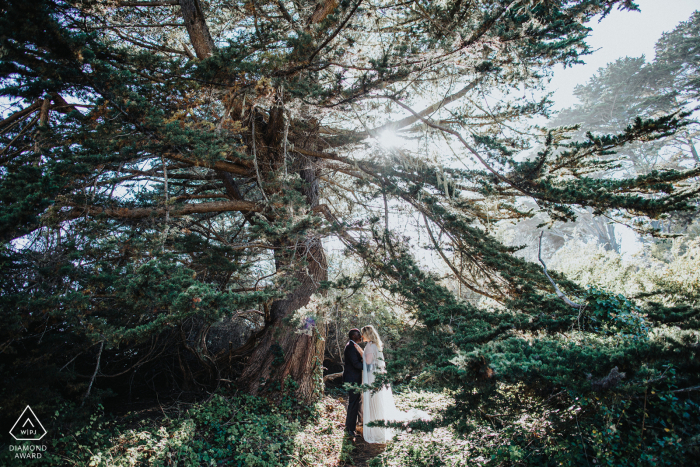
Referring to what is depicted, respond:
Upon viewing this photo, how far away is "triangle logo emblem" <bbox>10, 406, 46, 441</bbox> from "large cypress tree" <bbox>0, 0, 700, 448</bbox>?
42 cm

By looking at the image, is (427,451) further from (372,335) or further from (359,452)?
(372,335)

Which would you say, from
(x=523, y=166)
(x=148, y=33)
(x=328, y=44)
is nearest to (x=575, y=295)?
(x=523, y=166)

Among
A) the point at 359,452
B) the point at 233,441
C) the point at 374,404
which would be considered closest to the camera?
the point at 233,441

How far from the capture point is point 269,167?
6.08 m

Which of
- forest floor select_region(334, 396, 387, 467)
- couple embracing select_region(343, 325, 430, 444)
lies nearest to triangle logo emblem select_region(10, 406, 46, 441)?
forest floor select_region(334, 396, 387, 467)

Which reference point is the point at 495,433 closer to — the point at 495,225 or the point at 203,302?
the point at 495,225

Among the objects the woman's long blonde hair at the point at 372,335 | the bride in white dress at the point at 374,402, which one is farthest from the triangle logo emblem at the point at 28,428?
the woman's long blonde hair at the point at 372,335

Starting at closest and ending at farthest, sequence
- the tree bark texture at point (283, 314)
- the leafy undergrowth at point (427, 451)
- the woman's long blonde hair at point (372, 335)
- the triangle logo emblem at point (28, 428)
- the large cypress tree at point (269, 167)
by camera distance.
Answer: the large cypress tree at point (269, 167), the leafy undergrowth at point (427, 451), the triangle logo emblem at point (28, 428), the woman's long blonde hair at point (372, 335), the tree bark texture at point (283, 314)

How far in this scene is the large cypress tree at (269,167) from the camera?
9.95 feet

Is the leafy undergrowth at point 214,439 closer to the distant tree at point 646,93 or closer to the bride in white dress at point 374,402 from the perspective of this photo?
the bride in white dress at point 374,402

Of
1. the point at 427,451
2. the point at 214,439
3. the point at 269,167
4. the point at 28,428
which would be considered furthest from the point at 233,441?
the point at 269,167

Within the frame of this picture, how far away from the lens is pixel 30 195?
2.84 m

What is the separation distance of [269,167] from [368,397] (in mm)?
4579

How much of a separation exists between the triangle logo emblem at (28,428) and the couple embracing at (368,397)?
4.22 metres
